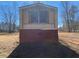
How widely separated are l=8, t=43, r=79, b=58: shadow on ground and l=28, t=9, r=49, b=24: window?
1.42 m

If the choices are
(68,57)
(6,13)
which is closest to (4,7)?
(6,13)

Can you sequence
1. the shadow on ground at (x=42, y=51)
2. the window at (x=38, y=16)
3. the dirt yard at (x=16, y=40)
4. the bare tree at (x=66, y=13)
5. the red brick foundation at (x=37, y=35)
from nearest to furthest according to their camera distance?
the shadow on ground at (x=42, y=51), the window at (x=38, y=16), the red brick foundation at (x=37, y=35), the dirt yard at (x=16, y=40), the bare tree at (x=66, y=13)

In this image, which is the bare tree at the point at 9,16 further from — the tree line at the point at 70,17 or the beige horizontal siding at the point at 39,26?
the tree line at the point at 70,17

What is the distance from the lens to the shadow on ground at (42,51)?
1143 centimetres

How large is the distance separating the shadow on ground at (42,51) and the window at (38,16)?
142 centimetres

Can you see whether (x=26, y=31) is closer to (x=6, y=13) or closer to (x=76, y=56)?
(x=6, y=13)

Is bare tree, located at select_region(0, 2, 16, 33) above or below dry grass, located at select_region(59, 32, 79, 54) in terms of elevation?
above

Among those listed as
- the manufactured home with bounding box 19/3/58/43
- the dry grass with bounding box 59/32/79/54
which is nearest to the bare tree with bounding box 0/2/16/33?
the manufactured home with bounding box 19/3/58/43

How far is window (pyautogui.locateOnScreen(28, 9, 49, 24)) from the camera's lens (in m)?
12.5

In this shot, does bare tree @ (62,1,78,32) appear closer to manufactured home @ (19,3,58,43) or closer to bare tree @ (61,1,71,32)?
bare tree @ (61,1,71,32)

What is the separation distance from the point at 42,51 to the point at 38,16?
2.11m

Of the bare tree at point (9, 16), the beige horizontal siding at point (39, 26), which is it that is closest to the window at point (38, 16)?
the beige horizontal siding at point (39, 26)

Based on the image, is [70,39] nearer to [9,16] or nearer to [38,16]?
[38,16]

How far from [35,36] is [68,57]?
277 cm
